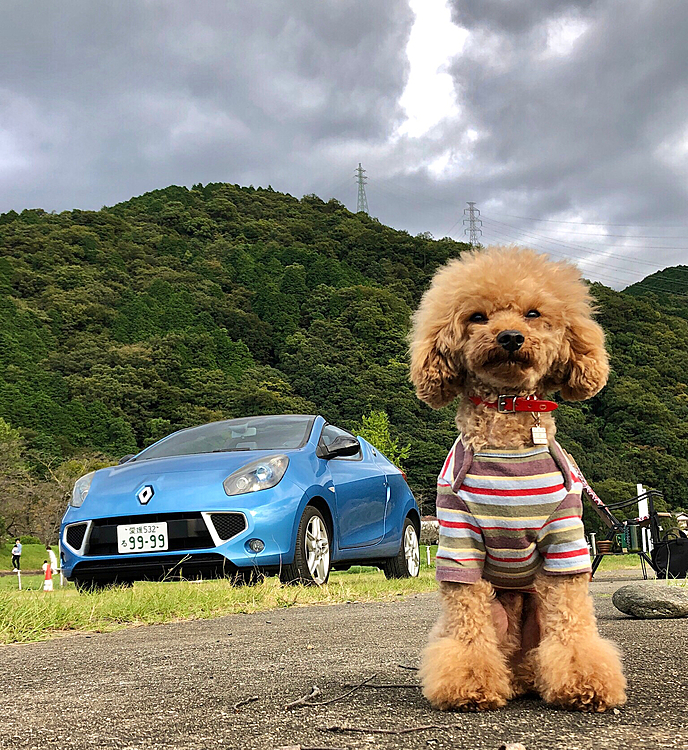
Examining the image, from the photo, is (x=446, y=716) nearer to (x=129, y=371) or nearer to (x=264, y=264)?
(x=129, y=371)

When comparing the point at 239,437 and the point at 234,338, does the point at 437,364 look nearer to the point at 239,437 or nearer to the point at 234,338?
the point at 239,437

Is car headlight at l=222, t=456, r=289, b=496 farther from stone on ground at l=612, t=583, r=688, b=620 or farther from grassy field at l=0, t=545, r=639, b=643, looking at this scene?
stone on ground at l=612, t=583, r=688, b=620

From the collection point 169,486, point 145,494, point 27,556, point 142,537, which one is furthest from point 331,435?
point 27,556

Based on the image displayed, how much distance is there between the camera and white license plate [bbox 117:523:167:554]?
621cm

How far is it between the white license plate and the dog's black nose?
14.2 ft

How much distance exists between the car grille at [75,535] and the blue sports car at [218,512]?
11 mm

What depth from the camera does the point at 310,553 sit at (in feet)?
22.5

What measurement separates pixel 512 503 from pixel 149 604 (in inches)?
140

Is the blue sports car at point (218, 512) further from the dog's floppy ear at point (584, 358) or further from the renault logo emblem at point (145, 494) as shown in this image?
the dog's floppy ear at point (584, 358)

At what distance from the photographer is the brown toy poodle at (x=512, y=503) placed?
2.26 m

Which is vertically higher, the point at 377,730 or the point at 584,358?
the point at 584,358

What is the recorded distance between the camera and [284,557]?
6.46 meters

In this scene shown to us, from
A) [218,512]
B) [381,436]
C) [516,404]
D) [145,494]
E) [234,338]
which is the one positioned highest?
[234,338]

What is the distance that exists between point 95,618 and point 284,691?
9.59 feet
